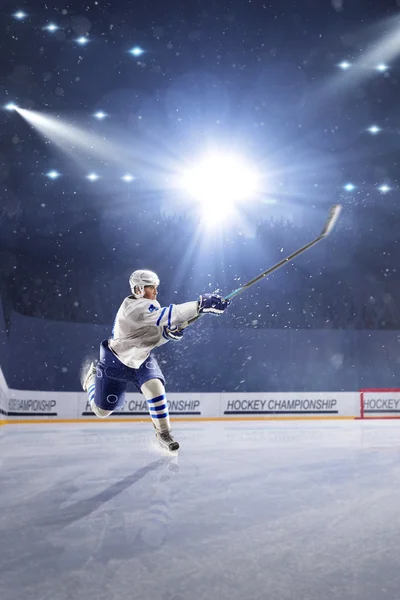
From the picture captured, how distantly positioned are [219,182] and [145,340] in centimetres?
1021

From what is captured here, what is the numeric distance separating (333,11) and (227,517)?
12.7 m

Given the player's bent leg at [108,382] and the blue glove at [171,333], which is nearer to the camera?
the blue glove at [171,333]

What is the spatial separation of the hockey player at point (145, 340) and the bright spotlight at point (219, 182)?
31.2ft

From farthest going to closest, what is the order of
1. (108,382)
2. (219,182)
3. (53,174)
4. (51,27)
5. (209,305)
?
1. (219,182)
2. (53,174)
3. (51,27)
4. (108,382)
5. (209,305)

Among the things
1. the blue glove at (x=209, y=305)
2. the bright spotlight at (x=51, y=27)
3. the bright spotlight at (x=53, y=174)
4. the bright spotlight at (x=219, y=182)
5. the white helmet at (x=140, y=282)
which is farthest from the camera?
the bright spotlight at (x=219, y=182)

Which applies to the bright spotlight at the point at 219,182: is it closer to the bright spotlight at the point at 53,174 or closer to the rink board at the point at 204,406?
the bright spotlight at the point at 53,174

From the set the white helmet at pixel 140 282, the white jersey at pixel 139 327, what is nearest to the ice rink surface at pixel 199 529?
the white jersey at pixel 139 327

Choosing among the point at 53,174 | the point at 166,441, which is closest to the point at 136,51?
the point at 53,174

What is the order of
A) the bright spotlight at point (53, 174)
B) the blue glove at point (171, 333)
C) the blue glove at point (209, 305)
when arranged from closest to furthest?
the blue glove at point (209, 305) < the blue glove at point (171, 333) < the bright spotlight at point (53, 174)

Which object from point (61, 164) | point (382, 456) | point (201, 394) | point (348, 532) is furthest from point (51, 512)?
point (61, 164)

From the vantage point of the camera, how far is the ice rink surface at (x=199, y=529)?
127 centimetres

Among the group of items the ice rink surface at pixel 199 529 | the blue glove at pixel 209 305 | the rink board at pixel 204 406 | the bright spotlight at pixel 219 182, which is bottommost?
the ice rink surface at pixel 199 529

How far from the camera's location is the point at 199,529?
5.86ft

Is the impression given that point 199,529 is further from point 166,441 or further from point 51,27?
point 51,27
